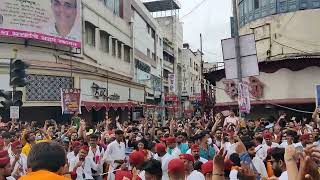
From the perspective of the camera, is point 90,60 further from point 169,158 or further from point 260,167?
point 260,167

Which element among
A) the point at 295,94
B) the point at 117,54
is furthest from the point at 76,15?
the point at 295,94

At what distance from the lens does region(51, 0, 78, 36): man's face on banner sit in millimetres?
24469

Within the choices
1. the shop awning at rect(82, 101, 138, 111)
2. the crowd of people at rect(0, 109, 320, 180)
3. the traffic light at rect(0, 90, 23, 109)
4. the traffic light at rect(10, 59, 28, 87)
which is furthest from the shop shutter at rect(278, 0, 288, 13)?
the traffic light at rect(0, 90, 23, 109)

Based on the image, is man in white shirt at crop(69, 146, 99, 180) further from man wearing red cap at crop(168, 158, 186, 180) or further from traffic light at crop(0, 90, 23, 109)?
traffic light at crop(0, 90, 23, 109)

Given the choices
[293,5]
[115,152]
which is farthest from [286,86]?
[115,152]

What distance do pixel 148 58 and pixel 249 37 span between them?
36003mm

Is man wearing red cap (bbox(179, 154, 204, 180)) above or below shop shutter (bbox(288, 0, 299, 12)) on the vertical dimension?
below

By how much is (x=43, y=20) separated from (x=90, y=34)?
21.0ft

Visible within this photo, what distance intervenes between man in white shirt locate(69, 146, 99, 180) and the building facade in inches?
576

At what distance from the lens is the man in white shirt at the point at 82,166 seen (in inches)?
318

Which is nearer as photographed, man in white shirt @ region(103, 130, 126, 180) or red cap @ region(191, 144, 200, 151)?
red cap @ region(191, 144, 200, 151)

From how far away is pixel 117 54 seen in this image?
117 feet

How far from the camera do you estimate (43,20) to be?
23.5 metres

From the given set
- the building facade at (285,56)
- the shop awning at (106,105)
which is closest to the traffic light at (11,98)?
the shop awning at (106,105)
